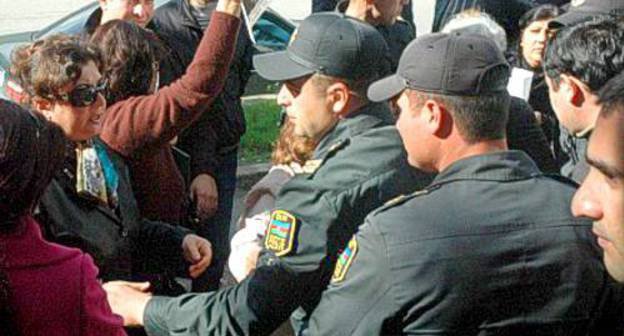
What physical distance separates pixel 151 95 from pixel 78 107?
1.50 feet

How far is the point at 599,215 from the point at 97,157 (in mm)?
1705

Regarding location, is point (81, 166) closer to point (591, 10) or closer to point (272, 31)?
point (591, 10)

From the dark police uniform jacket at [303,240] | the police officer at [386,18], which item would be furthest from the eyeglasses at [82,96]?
the police officer at [386,18]

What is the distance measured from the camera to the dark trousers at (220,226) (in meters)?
4.80

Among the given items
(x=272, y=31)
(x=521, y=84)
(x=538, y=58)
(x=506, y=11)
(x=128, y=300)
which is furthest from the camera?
(x=272, y=31)

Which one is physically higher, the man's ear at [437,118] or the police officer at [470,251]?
the man's ear at [437,118]

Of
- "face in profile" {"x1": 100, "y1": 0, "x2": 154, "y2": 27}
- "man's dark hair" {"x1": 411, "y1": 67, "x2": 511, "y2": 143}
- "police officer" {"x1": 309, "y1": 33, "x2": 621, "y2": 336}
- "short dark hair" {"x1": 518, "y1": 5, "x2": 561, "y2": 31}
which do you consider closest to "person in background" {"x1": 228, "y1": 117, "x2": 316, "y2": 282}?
"police officer" {"x1": 309, "y1": 33, "x2": 621, "y2": 336}

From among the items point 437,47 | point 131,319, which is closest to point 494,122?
point 437,47

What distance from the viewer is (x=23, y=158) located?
2166mm

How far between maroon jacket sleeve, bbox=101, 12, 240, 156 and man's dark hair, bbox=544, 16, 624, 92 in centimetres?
125

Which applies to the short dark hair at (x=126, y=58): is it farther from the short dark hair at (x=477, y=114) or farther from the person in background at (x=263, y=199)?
the short dark hair at (x=477, y=114)

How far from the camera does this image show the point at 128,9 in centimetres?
425

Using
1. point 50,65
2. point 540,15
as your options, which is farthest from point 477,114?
point 540,15

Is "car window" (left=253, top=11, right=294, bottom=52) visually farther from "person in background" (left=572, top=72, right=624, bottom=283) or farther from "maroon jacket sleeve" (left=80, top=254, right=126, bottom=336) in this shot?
"person in background" (left=572, top=72, right=624, bottom=283)
